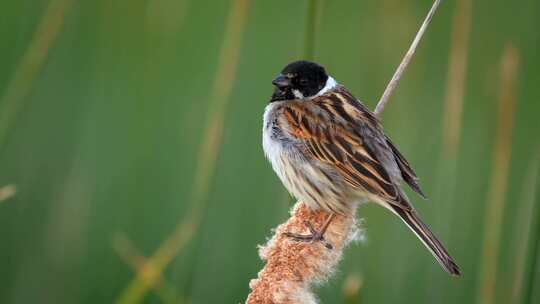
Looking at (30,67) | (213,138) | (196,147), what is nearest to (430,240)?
(213,138)

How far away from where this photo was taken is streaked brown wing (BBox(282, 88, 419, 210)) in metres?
4.13

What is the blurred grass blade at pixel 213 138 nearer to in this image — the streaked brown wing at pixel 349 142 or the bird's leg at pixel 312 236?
the bird's leg at pixel 312 236

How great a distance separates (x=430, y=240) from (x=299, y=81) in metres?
1.39

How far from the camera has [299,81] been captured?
4.73m

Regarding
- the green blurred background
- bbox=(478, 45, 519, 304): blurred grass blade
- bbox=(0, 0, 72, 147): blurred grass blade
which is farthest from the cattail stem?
bbox=(0, 0, 72, 147): blurred grass blade

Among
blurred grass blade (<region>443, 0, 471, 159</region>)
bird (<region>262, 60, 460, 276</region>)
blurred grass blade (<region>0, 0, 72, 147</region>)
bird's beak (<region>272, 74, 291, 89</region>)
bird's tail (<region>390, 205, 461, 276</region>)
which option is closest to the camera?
blurred grass blade (<region>0, 0, 72, 147</region>)

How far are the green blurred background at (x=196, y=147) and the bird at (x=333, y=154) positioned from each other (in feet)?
0.62

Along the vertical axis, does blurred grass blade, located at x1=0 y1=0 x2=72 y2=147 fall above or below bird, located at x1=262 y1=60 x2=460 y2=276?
above

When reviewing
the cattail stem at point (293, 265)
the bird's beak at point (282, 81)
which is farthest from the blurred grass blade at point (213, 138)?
the bird's beak at point (282, 81)

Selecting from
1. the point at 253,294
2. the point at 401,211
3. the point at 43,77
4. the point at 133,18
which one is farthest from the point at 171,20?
the point at 253,294

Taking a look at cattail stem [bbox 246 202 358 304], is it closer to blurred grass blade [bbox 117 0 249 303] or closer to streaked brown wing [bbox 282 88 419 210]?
blurred grass blade [bbox 117 0 249 303]

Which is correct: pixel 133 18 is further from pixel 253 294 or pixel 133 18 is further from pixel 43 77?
pixel 253 294

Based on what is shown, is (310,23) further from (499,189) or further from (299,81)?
(299,81)

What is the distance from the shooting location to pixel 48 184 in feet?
17.5
